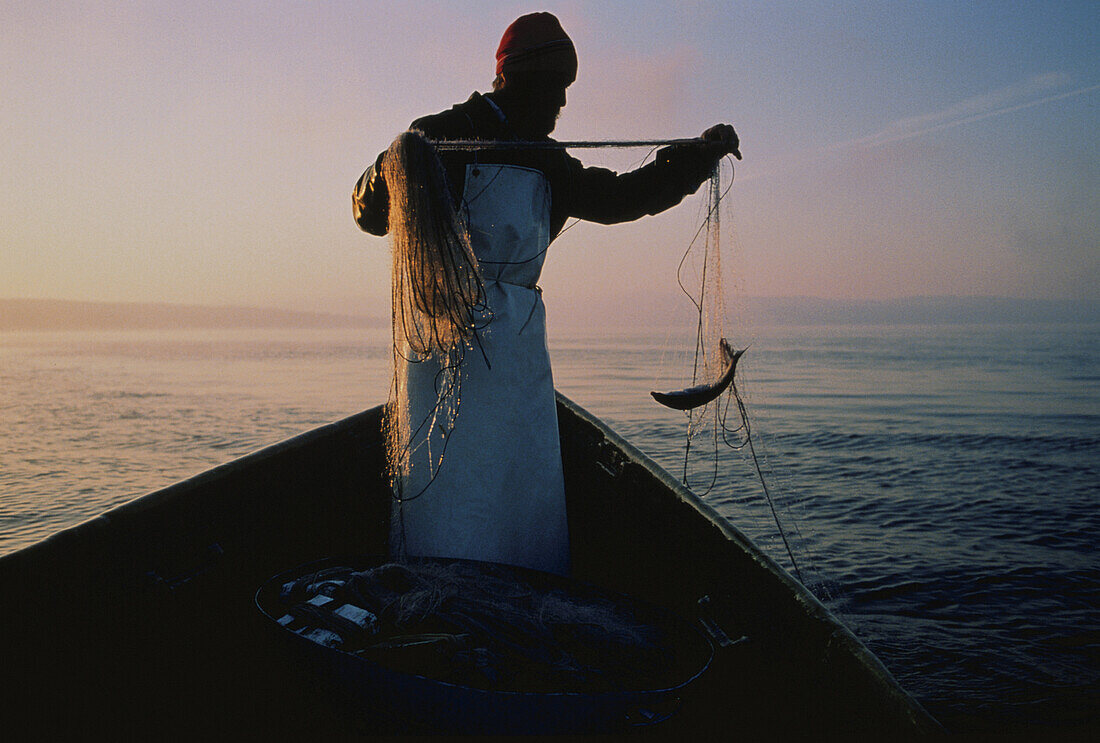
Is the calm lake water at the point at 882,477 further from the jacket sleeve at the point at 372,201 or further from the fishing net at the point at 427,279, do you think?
the jacket sleeve at the point at 372,201

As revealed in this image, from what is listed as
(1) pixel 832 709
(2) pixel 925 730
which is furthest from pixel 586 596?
(2) pixel 925 730

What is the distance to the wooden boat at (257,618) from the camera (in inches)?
81.5

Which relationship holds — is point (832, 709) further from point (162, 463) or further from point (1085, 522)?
point (162, 463)

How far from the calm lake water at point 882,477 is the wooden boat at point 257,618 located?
0.96m

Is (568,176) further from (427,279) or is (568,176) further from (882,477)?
(882,477)

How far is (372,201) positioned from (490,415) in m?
0.89

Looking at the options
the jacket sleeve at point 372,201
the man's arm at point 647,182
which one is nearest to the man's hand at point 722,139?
the man's arm at point 647,182

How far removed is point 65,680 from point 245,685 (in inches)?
23.0

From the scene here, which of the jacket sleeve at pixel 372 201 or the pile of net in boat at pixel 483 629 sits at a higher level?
the jacket sleeve at pixel 372 201

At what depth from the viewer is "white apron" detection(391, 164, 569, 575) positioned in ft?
8.51

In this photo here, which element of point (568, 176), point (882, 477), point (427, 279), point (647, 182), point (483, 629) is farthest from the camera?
point (882, 477)

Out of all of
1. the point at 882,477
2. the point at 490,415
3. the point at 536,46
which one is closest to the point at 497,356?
the point at 490,415

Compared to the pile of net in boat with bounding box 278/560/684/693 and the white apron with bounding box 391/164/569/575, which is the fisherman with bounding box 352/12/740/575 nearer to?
the white apron with bounding box 391/164/569/575

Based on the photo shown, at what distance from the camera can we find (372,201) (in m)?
2.48
